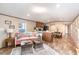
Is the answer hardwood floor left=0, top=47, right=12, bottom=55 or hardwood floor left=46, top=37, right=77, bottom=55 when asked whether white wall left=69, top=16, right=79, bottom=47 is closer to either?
hardwood floor left=46, top=37, right=77, bottom=55

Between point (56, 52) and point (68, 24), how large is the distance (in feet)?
2.17

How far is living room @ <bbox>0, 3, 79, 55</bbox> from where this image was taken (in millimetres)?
2299

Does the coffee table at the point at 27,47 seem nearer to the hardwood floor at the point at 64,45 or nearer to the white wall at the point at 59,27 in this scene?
the hardwood floor at the point at 64,45

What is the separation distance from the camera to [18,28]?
7.64 ft

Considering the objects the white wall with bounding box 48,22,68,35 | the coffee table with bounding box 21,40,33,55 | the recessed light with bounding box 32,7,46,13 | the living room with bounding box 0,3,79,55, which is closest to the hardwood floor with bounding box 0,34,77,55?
the living room with bounding box 0,3,79,55

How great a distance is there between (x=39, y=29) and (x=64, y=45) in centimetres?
64

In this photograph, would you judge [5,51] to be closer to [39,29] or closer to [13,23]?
[13,23]

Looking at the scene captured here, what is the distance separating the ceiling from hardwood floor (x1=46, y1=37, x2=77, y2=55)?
0.44m

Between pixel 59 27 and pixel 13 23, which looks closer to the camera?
pixel 13 23

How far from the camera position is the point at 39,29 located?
95.0 inches

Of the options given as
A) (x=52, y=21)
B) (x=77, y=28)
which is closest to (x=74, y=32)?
(x=77, y=28)

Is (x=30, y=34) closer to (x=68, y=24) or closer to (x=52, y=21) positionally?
(x=52, y=21)

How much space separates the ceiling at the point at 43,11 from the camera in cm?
229

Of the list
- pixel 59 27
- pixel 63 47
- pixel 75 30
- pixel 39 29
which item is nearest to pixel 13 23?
pixel 39 29
